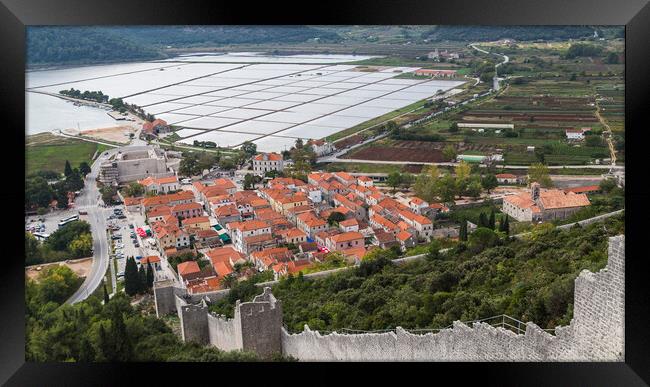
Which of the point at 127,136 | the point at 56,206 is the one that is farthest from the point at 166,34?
the point at 56,206

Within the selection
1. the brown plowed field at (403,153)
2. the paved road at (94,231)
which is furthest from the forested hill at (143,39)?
the brown plowed field at (403,153)

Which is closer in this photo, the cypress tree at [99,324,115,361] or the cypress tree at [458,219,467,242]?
the cypress tree at [99,324,115,361]

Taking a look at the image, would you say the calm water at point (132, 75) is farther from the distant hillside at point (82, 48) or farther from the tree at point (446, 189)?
the tree at point (446, 189)

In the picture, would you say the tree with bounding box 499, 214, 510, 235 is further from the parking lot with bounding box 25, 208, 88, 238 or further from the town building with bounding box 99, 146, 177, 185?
the parking lot with bounding box 25, 208, 88, 238

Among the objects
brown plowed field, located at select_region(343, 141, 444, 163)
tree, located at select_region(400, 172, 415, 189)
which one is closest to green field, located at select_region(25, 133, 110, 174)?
brown plowed field, located at select_region(343, 141, 444, 163)
